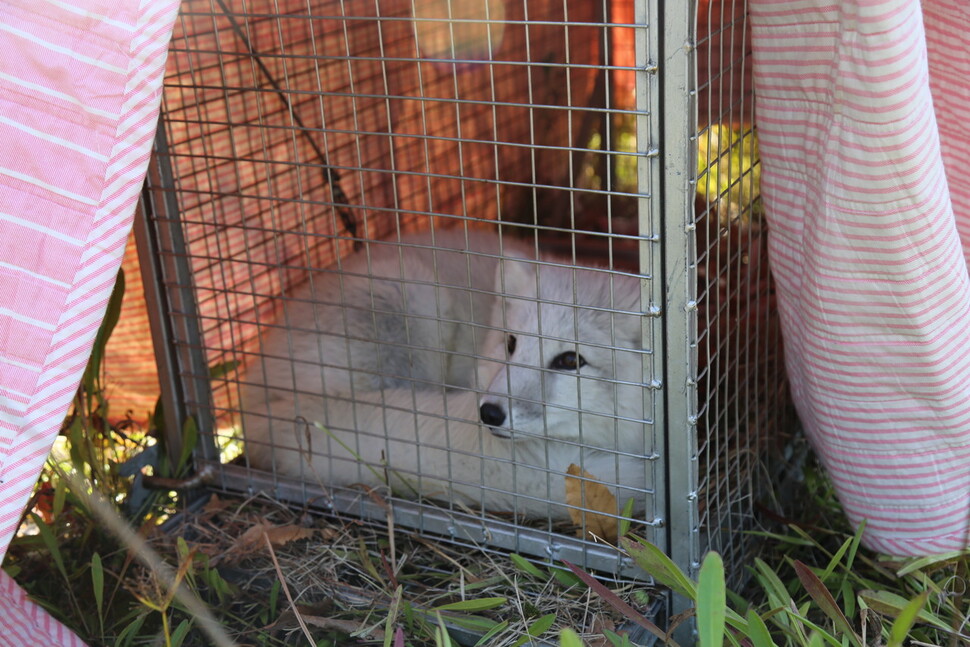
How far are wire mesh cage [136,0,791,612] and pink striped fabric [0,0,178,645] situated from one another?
420 mm

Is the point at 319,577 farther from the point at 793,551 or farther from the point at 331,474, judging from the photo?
the point at 793,551

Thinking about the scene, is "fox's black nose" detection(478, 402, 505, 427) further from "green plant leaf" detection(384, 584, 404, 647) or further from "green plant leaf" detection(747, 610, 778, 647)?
"green plant leaf" detection(747, 610, 778, 647)

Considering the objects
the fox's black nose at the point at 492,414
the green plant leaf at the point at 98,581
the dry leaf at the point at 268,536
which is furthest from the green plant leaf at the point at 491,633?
the green plant leaf at the point at 98,581

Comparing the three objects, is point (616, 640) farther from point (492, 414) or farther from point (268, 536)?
point (268, 536)

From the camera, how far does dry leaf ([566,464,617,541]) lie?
1603 millimetres

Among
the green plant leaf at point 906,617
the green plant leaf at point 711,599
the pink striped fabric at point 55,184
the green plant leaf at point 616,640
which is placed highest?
the pink striped fabric at point 55,184

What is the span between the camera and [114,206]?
3.45 feet

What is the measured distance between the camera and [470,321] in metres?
1.65

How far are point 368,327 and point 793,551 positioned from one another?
1.04 meters

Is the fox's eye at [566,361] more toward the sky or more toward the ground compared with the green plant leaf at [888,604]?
more toward the sky

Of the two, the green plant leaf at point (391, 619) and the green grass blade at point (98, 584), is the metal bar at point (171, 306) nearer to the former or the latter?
the green grass blade at point (98, 584)

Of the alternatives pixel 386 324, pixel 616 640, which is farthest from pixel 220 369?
pixel 616 640

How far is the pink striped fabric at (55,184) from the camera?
1.00m

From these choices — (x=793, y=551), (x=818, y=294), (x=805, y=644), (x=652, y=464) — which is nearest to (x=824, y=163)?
(x=818, y=294)
